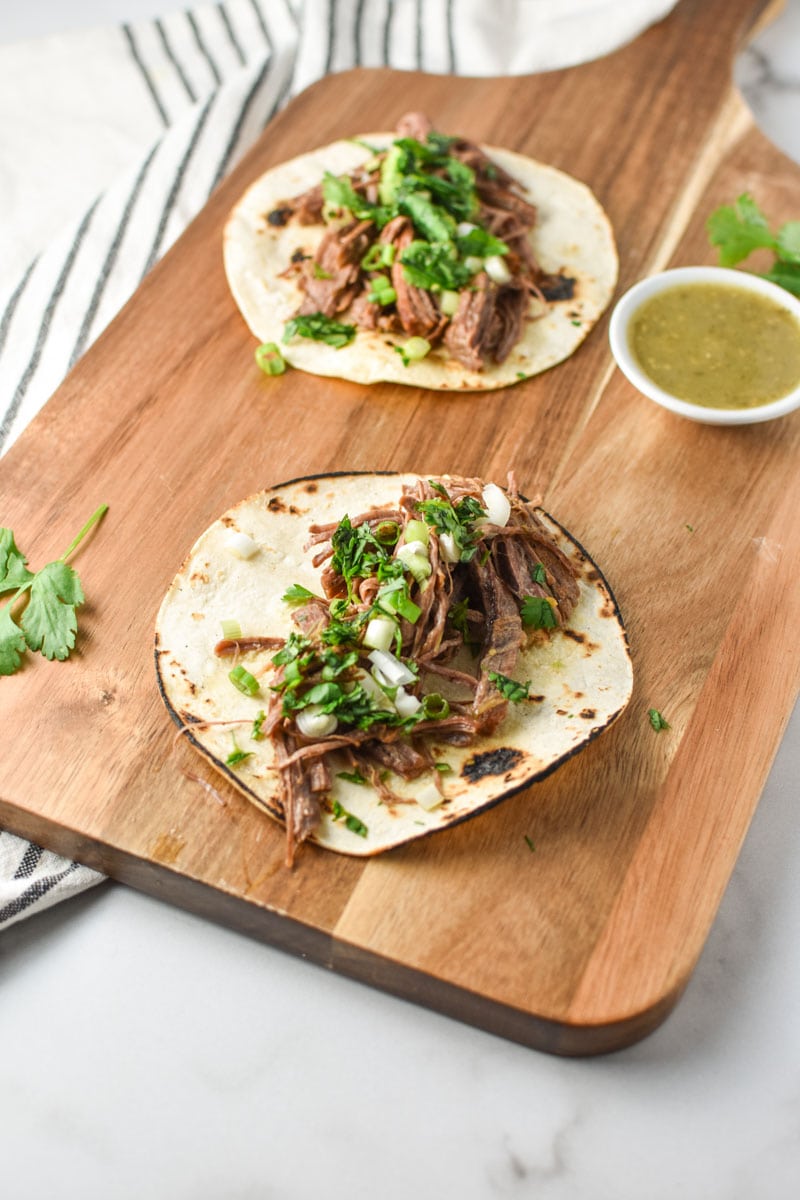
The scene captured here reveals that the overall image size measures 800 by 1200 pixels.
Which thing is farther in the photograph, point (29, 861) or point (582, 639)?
point (582, 639)

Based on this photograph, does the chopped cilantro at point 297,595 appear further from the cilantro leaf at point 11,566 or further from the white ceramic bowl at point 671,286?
the white ceramic bowl at point 671,286

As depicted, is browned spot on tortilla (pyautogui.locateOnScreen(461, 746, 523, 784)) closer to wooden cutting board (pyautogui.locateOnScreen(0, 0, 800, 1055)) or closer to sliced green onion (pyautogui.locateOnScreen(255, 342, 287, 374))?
wooden cutting board (pyautogui.locateOnScreen(0, 0, 800, 1055))

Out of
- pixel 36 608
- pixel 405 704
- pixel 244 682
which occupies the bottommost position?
pixel 405 704

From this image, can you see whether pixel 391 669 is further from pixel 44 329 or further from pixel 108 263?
pixel 108 263

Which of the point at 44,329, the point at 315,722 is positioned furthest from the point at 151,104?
the point at 315,722

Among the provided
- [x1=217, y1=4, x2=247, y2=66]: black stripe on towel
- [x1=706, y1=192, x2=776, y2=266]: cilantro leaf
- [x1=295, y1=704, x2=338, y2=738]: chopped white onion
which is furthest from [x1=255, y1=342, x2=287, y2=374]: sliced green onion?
[x1=217, y1=4, x2=247, y2=66]: black stripe on towel
